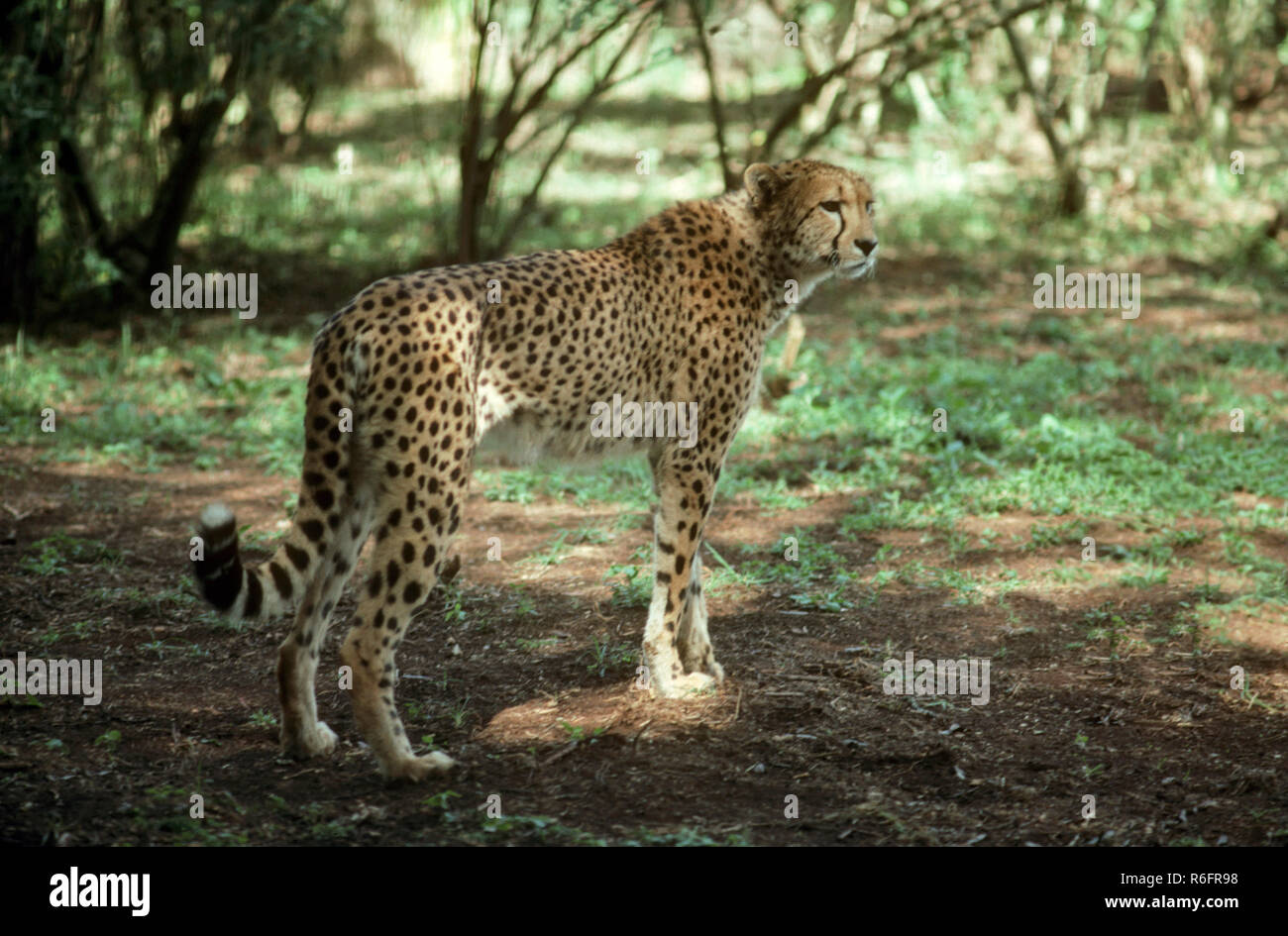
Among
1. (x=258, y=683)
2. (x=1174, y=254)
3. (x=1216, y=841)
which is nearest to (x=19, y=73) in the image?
(x=258, y=683)

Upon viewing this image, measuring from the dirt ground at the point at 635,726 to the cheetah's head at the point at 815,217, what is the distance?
1510 mm

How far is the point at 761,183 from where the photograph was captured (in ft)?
17.2

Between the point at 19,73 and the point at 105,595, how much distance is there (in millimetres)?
4561

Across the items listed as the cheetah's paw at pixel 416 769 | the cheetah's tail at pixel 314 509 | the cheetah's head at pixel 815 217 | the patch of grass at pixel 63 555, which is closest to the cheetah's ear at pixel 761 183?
the cheetah's head at pixel 815 217

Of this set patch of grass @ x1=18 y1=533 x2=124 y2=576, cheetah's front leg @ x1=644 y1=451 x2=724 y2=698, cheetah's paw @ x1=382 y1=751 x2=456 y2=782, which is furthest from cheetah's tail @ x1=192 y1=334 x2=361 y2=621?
patch of grass @ x1=18 y1=533 x2=124 y2=576

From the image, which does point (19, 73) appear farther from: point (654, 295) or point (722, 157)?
point (654, 295)

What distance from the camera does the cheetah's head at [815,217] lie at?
5137 mm

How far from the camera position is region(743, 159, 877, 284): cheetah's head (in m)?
5.14

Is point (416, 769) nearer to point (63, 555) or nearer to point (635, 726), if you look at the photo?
point (635, 726)

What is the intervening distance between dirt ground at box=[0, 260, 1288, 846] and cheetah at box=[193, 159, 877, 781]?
0.92ft

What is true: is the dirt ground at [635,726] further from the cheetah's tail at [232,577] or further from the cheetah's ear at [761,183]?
the cheetah's ear at [761,183]

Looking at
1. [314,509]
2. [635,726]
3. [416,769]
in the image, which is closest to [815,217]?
[635,726]

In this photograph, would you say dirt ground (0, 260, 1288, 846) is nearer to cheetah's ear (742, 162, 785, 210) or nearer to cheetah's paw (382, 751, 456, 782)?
cheetah's paw (382, 751, 456, 782)
